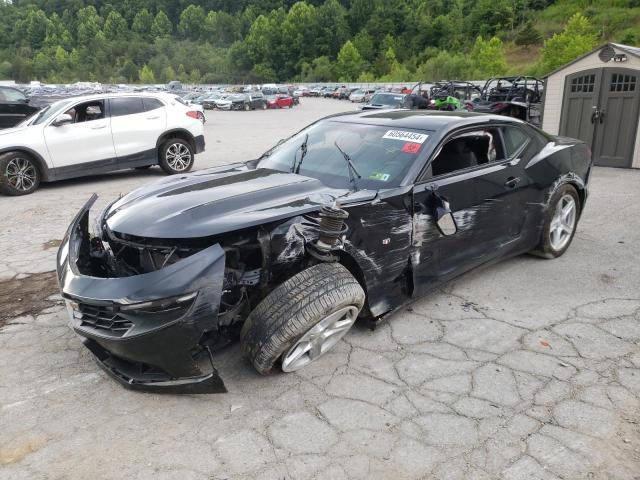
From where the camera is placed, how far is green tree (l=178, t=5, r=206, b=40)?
495 feet

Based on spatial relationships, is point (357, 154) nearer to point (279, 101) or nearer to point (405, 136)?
point (405, 136)

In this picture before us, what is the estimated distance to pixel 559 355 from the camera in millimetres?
3475

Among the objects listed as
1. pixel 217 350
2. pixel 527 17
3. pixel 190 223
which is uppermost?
pixel 527 17

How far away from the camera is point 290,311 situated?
9.65 feet

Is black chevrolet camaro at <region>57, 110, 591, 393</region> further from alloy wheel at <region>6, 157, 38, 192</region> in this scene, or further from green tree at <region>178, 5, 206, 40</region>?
green tree at <region>178, 5, 206, 40</region>

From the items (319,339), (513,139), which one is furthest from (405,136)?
(319,339)

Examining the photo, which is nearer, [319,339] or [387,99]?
[319,339]

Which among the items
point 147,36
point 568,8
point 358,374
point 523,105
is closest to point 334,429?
point 358,374

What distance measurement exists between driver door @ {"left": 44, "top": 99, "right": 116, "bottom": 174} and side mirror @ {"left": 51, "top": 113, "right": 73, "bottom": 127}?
0.04 m

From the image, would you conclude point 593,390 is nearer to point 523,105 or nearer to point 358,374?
point 358,374

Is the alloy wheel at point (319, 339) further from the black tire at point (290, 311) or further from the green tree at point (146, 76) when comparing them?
the green tree at point (146, 76)

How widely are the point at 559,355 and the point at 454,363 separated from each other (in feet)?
2.40

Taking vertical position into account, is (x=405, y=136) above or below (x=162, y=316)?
above

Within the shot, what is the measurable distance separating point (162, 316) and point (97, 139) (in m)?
7.27
